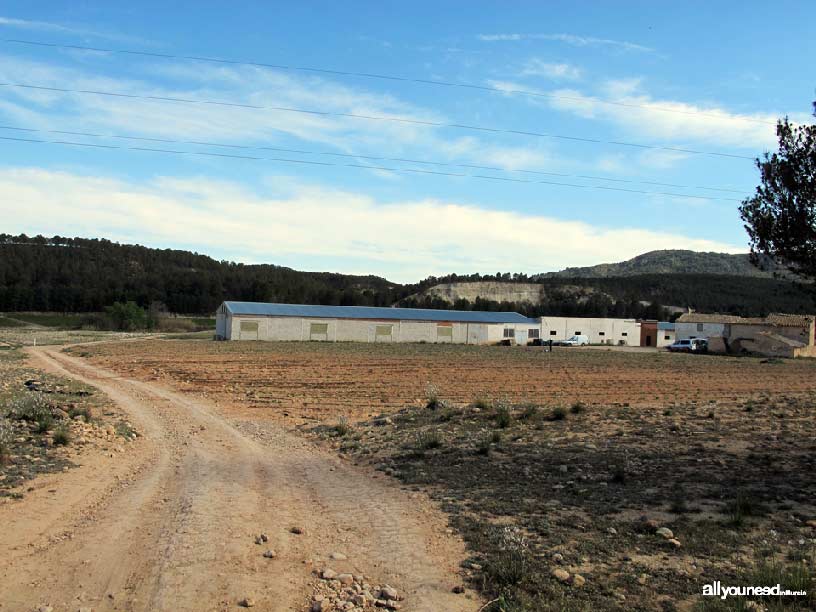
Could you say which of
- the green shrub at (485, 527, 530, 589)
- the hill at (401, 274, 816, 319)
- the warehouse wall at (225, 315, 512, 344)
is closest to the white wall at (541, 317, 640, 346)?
the warehouse wall at (225, 315, 512, 344)

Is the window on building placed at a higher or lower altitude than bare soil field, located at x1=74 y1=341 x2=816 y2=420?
higher

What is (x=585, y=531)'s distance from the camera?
28.3 ft

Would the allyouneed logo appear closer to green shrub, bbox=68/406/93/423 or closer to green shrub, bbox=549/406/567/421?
green shrub, bbox=549/406/567/421

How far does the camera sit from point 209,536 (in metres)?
8.12

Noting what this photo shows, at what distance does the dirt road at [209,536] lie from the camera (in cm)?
649

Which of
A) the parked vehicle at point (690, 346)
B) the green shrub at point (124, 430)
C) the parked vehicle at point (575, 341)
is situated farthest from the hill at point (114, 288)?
the green shrub at point (124, 430)

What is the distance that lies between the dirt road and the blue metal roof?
63.1 meters

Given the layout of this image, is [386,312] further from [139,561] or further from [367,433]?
[139,561]

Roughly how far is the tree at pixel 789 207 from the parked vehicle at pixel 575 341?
262ft

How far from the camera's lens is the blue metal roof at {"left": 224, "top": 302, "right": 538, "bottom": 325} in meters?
76.7

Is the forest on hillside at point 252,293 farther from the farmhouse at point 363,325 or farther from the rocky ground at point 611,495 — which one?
the rocky ground at point 611,495

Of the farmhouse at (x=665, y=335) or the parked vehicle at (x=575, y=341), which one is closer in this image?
the parked vehicle at (x=575, y=341)

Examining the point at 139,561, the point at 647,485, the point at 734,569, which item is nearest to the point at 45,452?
the point at 139,561

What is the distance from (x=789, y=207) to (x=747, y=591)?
8.80 meters
